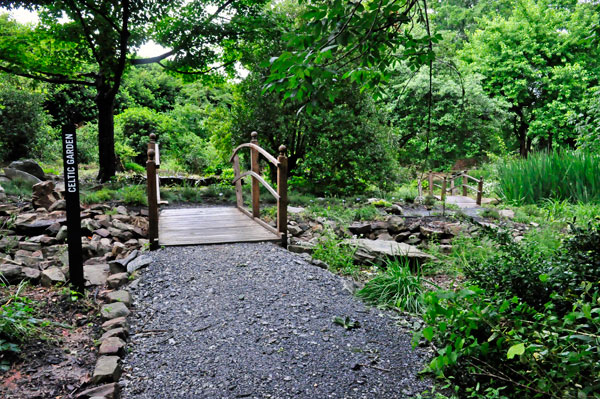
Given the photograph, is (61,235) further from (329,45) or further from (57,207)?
(329,45)

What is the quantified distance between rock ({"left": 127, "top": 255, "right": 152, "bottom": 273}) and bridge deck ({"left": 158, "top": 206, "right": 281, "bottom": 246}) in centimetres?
41

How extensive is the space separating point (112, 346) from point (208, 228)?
8.40 ft

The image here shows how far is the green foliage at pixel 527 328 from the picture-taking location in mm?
1540

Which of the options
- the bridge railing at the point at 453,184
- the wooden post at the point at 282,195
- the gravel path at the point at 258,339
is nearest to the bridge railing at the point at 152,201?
the gravel path at the point at 258,339

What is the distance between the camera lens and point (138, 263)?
11.9 ft

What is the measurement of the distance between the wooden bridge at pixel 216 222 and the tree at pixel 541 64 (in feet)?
48.3

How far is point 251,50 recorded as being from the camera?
860 centimetres

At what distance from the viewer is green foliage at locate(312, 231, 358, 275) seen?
3.80 meters

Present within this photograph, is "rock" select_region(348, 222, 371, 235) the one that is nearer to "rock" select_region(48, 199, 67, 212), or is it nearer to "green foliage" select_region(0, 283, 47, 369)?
"green foliage" select_region(0, 283, 47, 369)

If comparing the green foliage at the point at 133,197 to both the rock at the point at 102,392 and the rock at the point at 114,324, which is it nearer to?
the rock at the point at 114,324

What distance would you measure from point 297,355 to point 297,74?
1.48 metres

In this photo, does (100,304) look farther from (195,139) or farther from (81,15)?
(195,139)

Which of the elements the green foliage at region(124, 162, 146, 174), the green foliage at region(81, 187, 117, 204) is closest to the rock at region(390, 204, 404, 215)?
the green foliage at region(81, 187, 117, 204)

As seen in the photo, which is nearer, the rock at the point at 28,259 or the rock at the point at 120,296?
the rock at the point at 120,296
